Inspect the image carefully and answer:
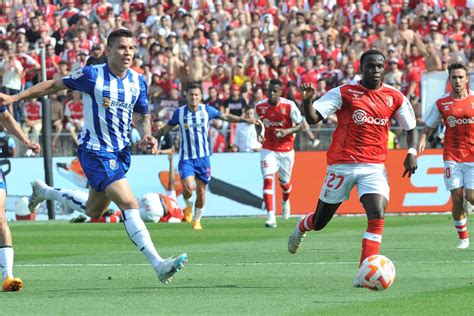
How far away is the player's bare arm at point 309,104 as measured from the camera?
34.6ft

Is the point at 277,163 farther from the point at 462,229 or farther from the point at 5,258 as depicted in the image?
the point at 5,258

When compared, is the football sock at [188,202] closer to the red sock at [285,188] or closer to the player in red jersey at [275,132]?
the player in red jersey at [275,132]

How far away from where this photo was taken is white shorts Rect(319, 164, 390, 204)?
11234mm

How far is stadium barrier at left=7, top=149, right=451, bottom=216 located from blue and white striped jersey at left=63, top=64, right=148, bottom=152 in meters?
13.8

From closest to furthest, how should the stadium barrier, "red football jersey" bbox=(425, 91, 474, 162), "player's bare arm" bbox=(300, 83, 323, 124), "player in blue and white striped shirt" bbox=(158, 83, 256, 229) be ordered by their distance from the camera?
"player's bare arm" bbox=(300, 83, 323, 124) < "red football jersey" bbox=(425, 91, 474, 162) < "player in blue and white striped shirt" bbox=(158, 83, 256, 229) < the stadium barrier

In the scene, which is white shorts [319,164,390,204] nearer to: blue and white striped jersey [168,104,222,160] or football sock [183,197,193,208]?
blue and white striped jersey [168,104,222,160]

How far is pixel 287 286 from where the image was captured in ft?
35.0

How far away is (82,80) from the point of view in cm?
1105

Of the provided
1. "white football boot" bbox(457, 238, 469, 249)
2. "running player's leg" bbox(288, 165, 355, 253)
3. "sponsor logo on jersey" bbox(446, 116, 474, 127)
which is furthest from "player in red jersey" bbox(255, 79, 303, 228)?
"running player's leg" bbox(288, 165, 355, 253)

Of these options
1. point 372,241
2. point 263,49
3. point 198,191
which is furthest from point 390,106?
point 263,49

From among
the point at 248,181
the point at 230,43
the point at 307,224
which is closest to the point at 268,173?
the point at 248,181

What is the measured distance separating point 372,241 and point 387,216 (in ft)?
46.9

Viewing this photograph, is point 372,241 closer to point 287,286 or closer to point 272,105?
point 287,286

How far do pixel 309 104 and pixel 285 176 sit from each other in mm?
12201
